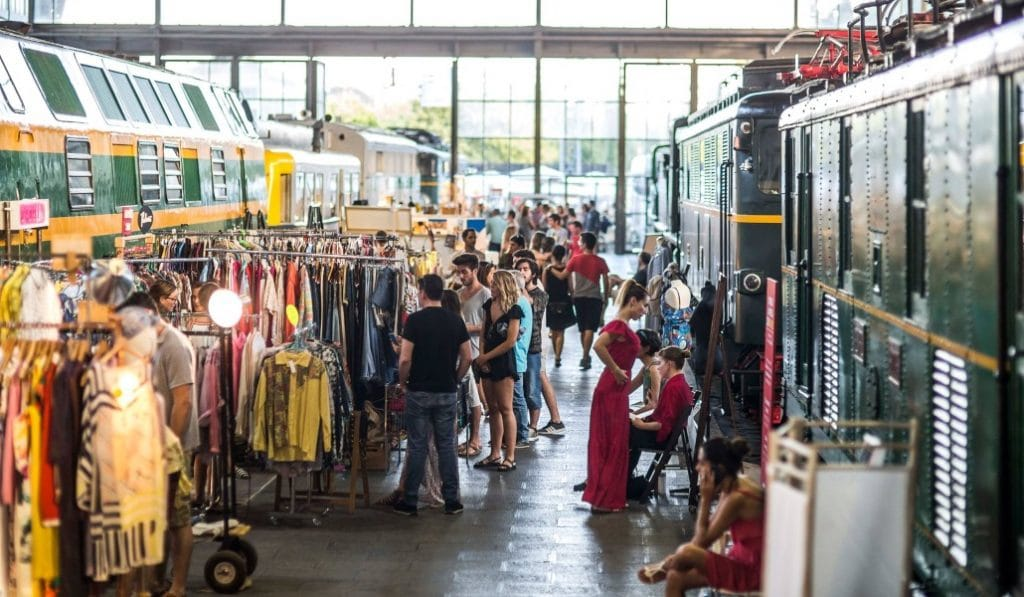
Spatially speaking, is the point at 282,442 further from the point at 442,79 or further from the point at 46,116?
the point at 442,79

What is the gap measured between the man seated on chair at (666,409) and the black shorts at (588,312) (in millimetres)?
6907

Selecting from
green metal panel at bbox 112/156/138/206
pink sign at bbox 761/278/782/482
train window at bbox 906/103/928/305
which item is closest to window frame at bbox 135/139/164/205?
Result: green metal panel at bbox 112/156/138/206

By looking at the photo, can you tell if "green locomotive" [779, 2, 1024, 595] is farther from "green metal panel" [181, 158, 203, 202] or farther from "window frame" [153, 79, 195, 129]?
"window frame" [153, 79, 195, 129]

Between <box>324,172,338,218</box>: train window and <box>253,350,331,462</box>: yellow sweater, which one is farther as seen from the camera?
<box>324,172,338,218</box>: train window

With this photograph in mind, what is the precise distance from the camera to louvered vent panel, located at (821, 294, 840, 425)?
9000 mm

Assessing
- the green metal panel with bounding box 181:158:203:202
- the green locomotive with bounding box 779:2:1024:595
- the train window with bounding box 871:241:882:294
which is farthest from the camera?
the green metal panel with bounding box 181:158:203:202

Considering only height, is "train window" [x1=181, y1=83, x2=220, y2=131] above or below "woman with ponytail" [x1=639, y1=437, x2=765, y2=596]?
above

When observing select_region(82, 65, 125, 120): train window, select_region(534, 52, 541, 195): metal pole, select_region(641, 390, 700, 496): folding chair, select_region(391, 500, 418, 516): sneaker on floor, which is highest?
select_region(534, 52, 541, 195): metal pole

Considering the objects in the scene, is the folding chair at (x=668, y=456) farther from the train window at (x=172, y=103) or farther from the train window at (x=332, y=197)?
the train window at (x=332, y=197)

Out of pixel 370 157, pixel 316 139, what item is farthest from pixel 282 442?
pixel 370 157

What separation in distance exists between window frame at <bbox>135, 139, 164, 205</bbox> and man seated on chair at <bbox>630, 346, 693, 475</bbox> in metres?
6.95

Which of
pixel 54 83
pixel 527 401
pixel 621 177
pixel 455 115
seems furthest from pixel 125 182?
pixel 621 177

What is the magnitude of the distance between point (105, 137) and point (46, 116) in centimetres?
168

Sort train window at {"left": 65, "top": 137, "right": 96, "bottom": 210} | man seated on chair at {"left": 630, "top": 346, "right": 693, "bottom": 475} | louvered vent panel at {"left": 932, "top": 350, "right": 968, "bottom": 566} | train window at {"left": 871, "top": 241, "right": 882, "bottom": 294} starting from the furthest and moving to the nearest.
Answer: train window at {"left": 65, "top": 137, "right": 96, "bottom": 210} < man seated on chair at {"left": 630, "top": 346, "right": 693, "bottom": 475} < train window at {"left": 871, "top": 241, "right": 882, "bottom": 294} < louvered vent panel at {"left": 932, "top": 350, "right": 968, "bottom": 566}
